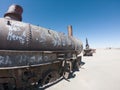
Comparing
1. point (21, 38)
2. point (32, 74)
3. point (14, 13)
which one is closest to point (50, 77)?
point (32, 74)

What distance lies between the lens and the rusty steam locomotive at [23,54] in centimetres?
440

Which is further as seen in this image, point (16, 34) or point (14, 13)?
point (14, 13)

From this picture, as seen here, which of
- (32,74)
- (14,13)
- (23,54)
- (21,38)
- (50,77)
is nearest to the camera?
(23,54)

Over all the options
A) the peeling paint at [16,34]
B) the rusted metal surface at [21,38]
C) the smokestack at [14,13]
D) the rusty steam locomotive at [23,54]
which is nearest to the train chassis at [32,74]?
the rusty steam locomotive at [23,54]

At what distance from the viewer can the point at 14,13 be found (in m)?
6.43

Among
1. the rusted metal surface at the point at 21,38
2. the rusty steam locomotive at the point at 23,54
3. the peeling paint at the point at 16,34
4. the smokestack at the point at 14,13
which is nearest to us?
the rusty steam locomotive at the point at 23,54

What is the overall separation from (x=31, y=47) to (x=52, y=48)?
1.67m

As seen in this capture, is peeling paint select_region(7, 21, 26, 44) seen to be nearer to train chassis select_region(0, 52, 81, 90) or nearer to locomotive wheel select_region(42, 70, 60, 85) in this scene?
train chassis select_region(0, 52, 81, 90)

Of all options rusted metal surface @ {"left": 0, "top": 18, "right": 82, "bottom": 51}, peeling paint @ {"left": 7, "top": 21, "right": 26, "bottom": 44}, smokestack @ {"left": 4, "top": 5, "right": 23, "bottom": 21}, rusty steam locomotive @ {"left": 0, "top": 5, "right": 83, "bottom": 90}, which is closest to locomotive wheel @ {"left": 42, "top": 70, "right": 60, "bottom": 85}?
rusty steam locomotive @ {"left": 0, "top": 5, "right": 83, "bottom": 90}

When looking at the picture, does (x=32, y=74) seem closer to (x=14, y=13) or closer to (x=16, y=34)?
(x=16, y=34)

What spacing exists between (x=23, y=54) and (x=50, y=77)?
272 centimetres

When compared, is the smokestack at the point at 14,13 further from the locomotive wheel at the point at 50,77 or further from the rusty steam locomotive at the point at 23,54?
the locomotive wheel at the point at 50,77

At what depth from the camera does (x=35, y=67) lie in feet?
17.9

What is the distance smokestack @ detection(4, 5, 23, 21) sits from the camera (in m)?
6.39
